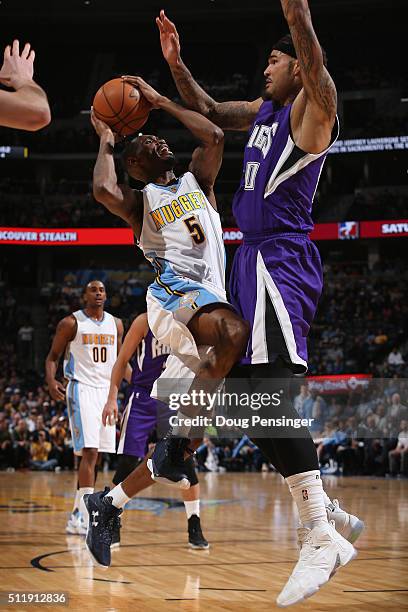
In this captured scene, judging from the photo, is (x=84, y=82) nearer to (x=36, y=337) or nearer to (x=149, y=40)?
(x=149, y=40)

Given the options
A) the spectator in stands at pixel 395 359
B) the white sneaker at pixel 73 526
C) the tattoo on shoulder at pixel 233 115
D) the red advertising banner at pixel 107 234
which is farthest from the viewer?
the red advertising banner at pixel 107 234

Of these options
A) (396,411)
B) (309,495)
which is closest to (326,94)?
(309,495)

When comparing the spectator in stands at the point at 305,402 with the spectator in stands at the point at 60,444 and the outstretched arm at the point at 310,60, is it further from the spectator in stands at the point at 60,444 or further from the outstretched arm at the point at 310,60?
the outstretched arm at the point at 310,60

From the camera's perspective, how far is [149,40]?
3009 centimetres

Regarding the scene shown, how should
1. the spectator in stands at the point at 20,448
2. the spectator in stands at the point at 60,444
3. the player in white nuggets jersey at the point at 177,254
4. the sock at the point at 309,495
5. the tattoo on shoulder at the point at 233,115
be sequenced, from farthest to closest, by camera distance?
the spectator in stands at the point at 20,448 < the spectator in stands at the point at 60,444 < the tattoo on shoulder at the point at 233,115 < the player in white nuggets jersey at the point at 177,254 < the sock at the point at 309,495

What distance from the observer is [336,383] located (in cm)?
1716

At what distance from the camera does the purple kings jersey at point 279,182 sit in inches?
155

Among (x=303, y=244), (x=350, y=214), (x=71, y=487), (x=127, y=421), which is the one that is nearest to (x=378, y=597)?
(x=303, y=244)

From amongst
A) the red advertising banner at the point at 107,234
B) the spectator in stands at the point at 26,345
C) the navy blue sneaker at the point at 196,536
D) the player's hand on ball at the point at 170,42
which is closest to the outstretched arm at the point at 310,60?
the player's hand on ball at the point at 170,42

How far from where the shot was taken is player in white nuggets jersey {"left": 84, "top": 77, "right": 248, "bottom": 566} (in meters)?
3.91

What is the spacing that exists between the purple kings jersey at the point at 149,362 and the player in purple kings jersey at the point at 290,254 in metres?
3.29

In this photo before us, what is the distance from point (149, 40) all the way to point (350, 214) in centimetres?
1017

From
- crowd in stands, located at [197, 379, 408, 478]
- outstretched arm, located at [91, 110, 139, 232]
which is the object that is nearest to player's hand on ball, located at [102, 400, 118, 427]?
outstretched arm, located at [91, 110, 139, 232]

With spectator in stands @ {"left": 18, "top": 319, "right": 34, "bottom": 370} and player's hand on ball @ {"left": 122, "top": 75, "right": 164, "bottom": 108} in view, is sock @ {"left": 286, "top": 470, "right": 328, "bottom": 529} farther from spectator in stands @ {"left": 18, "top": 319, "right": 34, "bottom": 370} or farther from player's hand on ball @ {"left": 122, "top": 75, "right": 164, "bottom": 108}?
spectator in stands @ {"left": 18, "top": 319, "right": 34, "bottom": 370}
